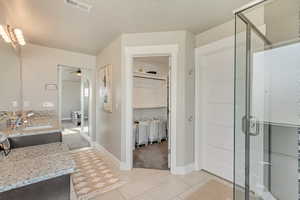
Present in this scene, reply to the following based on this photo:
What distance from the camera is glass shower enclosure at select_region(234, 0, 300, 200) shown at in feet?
4.93

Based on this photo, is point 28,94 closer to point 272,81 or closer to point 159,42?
point 159,42

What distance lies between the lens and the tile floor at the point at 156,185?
185 centimetres

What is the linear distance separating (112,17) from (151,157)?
2736mm

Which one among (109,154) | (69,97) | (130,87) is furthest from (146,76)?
(69,97)

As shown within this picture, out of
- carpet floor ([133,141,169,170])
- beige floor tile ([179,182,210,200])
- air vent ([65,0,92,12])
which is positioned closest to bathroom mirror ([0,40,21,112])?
air vent ([65,0,92,12])

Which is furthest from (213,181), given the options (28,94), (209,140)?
(28,94)

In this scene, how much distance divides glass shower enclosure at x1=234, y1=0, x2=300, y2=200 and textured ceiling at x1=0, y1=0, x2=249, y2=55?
0.37 metres

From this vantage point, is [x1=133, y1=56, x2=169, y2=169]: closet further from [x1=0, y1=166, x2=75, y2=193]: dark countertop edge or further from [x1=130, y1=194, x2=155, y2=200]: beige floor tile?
[x1=0, y1=166, x2=75, y2=193]: dark countertop edge

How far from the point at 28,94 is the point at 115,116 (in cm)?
193

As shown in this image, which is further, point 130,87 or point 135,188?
point 130,87

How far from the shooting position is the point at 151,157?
120 inches

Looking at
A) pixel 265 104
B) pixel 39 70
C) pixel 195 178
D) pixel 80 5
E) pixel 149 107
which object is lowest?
pixel 195 178

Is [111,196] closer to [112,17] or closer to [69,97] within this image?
[112,17]

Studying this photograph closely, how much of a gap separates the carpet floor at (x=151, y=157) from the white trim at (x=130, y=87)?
32cm
